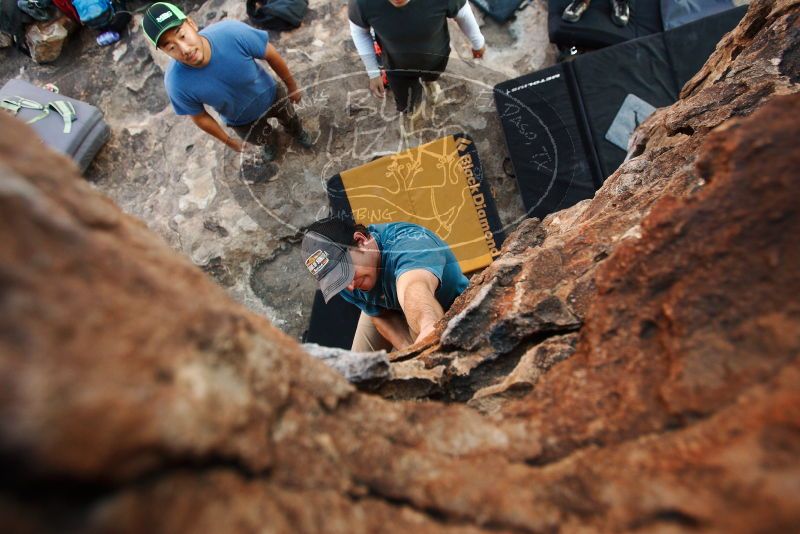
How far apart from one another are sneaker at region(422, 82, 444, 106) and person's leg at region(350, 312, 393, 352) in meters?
1.62

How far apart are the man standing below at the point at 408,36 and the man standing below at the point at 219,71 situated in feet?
1.84

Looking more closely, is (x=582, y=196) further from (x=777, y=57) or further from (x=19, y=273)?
(x=19, y=273)

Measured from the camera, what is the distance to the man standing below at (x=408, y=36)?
262 centimetres

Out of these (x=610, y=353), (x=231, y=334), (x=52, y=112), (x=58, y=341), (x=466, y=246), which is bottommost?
(x=466, y=246)

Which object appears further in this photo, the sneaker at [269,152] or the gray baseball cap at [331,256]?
the sneaker at [269,152]

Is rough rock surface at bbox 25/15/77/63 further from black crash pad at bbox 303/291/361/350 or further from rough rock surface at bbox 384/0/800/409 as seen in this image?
rough rock surface at bbox 384/0/800/409

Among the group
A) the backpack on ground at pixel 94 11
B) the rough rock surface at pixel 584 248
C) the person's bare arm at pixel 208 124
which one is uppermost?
the backpack on ground at pixel 94 11

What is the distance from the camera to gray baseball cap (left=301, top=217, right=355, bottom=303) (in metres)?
2.40

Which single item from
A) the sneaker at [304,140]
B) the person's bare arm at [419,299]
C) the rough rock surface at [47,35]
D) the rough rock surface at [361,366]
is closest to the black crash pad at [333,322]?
the person's bare arm at [419,299]

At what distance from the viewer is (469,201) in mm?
3193

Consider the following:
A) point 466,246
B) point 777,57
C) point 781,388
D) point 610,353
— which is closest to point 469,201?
point 466,246

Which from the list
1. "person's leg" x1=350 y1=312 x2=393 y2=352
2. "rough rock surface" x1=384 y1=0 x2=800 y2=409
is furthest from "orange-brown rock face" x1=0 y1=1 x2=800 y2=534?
"person's leg" x1=350 y1=312 x2=393 y2=352

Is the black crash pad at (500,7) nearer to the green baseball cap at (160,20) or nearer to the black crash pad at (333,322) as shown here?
the green baseball cap at (160,20)

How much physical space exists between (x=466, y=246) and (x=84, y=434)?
2753mm
